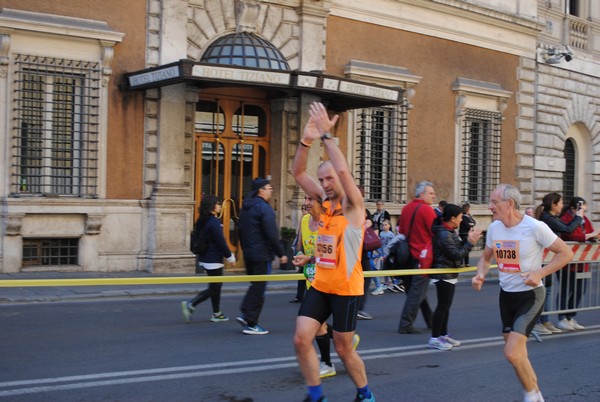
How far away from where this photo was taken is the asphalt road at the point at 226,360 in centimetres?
737

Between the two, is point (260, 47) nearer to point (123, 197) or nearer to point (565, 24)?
point (123, 197)

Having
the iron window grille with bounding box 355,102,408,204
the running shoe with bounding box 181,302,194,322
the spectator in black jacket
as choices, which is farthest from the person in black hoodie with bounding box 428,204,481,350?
the iron window grille with bounding box 355,102,408,204

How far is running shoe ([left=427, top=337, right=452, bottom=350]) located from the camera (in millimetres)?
9669

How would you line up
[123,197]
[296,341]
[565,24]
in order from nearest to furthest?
[296,341] → [123,197] → [565,24]

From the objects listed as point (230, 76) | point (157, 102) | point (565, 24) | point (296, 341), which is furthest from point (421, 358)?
point (565, 24)

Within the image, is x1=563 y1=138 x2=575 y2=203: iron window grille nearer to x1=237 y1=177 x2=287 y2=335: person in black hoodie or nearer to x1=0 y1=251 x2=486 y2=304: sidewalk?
x1=0 y1=251 x2=486 y2=304: sidewalk

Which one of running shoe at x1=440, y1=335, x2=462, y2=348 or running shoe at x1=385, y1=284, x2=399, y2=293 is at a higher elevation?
running shoe at x1=440, y1=335, x2=462, y2=348

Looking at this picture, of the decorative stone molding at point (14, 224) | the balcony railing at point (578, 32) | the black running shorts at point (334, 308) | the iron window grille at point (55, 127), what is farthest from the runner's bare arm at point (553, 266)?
the balcony railing at point (578, 32)

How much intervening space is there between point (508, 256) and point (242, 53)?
12.2m

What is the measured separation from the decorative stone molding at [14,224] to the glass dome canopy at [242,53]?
5224 mm

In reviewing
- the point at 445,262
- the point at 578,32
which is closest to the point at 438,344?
the point at 445,262

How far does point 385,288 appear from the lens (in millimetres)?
16312

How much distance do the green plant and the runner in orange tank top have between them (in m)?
12.2

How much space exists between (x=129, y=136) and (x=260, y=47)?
3.68 meters
